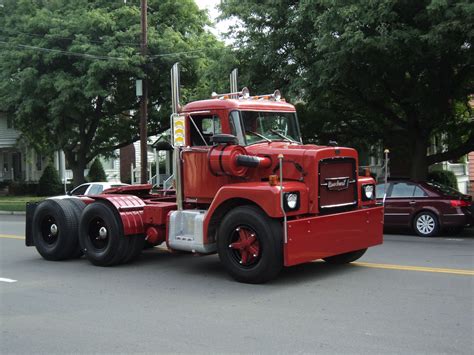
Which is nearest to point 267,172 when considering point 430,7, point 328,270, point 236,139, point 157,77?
point 236,139

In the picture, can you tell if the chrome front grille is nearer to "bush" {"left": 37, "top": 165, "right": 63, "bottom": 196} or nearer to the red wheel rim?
the red wheel rim

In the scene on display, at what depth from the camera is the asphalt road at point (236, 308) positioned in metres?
5.53

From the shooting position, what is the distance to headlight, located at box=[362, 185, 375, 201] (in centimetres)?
905

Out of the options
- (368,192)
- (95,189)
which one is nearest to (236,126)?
(368,192)

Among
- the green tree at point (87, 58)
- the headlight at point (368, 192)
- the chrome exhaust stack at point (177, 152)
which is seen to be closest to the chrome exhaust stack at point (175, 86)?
the chrome exhaust stack at point (177, 152)

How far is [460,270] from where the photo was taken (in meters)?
8.87

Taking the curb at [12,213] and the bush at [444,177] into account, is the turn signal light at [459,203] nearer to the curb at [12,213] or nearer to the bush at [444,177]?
the bush at [444,177]

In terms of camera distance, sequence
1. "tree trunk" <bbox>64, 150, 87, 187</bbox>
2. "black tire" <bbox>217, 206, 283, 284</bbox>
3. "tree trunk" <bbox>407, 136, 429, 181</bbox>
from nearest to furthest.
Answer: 1. "black tire" <bbox>217, 206, 283, 284</bbox>
2. "tree trunk" <bbox>407, 136, 429, 181</bbox>
3. "tree trunk" <bbox>64, 150, 87, 187</bbox>

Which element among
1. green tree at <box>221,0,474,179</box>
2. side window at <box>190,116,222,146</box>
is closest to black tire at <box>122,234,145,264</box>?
side window at <box>190,116,222,146</box>

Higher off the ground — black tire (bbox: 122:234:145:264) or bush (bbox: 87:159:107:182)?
bush (bbox: 87:159:107:182)

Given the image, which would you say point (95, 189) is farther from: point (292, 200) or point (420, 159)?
point (292, 200)

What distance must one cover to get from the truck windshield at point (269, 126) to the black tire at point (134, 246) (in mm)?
2726

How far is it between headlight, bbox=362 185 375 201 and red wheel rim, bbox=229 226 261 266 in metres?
2.15

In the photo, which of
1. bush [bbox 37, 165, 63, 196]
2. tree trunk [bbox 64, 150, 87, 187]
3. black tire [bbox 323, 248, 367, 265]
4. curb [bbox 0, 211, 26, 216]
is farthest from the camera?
bush [bbox 37, 165, 63, 196]
